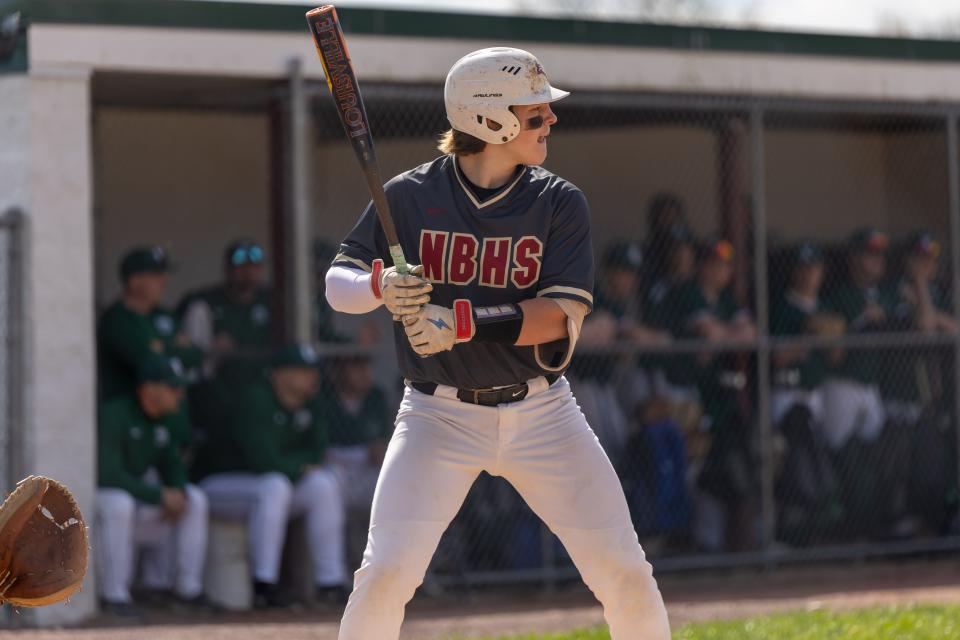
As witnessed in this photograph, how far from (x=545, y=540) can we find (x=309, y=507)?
1.32 metres

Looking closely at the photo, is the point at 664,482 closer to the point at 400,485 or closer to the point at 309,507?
the point at 309,507

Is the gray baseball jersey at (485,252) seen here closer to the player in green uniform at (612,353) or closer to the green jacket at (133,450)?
the green jacket at (133,450)

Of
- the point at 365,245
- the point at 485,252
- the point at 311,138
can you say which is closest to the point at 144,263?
the point at 311,138

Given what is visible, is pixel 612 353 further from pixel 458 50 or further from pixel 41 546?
pixel 41 546

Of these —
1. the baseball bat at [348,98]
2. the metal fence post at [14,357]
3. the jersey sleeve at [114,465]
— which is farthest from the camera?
the jersey sleeve at [114,465]

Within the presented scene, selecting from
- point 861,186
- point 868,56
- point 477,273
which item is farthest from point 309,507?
point 861,186

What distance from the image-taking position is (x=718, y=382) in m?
8.48

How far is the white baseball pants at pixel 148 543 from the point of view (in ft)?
22.4

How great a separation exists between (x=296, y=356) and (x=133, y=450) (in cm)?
90

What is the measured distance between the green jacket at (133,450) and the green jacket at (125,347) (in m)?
0.15

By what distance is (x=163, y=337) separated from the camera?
7.32m

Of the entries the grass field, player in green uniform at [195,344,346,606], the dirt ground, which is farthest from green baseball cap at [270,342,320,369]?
the grass field

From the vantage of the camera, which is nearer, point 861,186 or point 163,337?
point 163,337

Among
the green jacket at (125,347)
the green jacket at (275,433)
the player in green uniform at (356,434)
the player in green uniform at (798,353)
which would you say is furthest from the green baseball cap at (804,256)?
the green jacket at (125,347)
